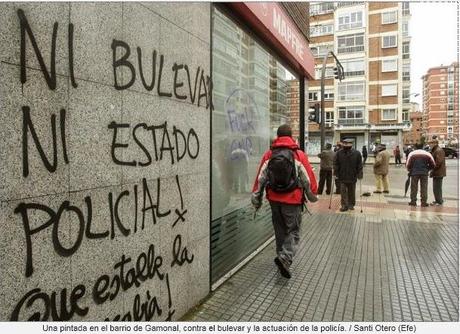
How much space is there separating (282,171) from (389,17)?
149 feet

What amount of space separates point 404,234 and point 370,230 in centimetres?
59

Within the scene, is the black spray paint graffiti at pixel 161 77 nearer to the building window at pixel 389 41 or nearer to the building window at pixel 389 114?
the building window at pixel 389 114

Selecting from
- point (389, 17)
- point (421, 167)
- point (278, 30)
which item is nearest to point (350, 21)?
point (389, 17)

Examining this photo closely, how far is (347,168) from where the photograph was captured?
358 inches

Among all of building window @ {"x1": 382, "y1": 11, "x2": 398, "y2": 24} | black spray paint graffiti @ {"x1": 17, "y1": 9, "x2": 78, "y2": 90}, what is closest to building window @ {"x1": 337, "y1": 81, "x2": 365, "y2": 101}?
building window @ {"x1": 382, "y1": 11, "x2": 398, "y2": 24}

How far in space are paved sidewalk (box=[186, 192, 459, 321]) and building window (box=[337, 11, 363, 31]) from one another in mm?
42691

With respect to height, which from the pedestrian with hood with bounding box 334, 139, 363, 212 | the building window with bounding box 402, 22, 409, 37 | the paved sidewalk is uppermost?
the building window with bounding box 402, 22, 409, 37

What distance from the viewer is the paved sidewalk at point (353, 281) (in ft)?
12.1

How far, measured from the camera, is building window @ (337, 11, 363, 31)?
44.6m

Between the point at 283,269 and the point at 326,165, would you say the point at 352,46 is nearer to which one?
the point at 326,165

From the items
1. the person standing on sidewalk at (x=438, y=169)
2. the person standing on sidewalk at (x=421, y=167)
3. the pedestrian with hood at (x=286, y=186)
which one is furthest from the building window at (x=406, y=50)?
the pedestrian with hood at (x=286, y=186)

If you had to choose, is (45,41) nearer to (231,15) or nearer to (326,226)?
(231,15)

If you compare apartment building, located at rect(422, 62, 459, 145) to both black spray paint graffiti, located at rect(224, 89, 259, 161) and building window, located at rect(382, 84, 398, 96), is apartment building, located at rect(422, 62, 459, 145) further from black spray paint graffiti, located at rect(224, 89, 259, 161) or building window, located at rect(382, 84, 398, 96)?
black spray paint graffiti, located at rect(224, 89, 259, 161)

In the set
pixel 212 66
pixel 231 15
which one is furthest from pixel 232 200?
pixel 231 15
